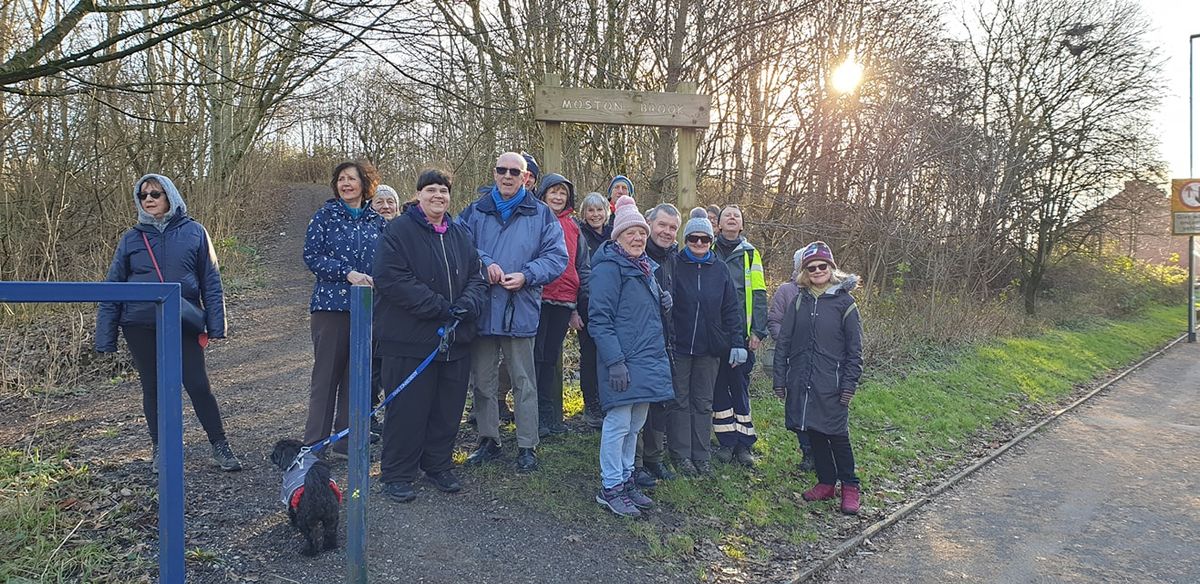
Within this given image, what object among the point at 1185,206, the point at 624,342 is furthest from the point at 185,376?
the point at 1185,206

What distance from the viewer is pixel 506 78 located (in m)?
11.3

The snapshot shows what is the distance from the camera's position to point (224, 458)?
5.08 metres

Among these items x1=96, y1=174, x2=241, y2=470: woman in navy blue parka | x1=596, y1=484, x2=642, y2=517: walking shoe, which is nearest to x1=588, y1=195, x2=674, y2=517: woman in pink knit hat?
x1=596, y1=484, x2=642, y2=517: walking shoe

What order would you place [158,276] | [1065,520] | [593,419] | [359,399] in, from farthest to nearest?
1. [593,419]
2. [1065,520]
3. [158,276]
4. [359,399]

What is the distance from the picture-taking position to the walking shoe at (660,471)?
561 centimetres

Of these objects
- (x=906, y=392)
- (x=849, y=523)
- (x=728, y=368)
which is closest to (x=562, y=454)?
(x=728, y=368)

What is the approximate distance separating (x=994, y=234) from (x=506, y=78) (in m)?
12.1

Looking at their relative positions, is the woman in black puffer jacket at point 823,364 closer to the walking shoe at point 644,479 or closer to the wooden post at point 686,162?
the walking shoe at point 644,479

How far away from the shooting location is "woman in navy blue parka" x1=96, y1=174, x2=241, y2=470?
15.0ft

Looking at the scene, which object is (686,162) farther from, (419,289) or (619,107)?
(419,289)

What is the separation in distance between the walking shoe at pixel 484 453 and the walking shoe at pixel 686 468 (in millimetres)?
1342

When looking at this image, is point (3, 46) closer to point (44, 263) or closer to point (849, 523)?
point (44, 263)

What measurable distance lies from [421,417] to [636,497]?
1484 mm

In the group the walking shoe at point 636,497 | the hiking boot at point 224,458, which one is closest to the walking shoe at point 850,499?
the walking shoe at point 636,497
